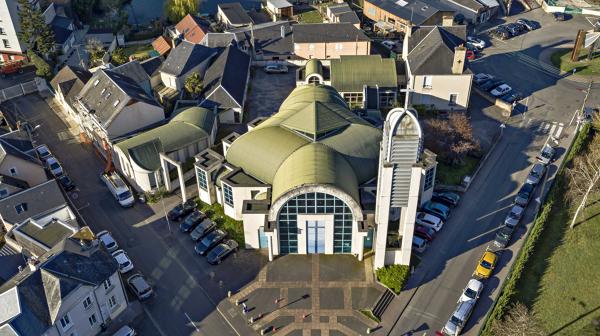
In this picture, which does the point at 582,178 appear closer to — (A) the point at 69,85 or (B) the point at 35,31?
(A) the point at 69,85

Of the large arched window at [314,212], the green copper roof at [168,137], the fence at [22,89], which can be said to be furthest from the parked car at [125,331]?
the fence at [22,89]

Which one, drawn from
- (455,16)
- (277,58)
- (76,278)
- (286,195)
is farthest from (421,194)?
(455,16)

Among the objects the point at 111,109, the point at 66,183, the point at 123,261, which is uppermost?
the point at 111,109

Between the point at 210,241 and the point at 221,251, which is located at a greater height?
the point at 210,241

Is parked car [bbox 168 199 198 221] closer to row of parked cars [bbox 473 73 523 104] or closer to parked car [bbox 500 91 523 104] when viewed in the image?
row of parked cars [bbox 473 73 523 104]

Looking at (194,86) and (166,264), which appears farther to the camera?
(194,86)

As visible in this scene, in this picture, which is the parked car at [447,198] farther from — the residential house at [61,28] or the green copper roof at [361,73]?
the residential house at [61,28]

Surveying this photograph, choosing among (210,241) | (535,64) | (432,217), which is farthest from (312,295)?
(535,64)

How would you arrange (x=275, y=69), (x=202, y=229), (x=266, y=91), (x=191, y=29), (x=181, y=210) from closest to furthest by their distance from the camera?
(x=202, y=229) → (x=181, y=210) → (x=266, y=91) → (x=275, y=69) → (x=191, y=29)
